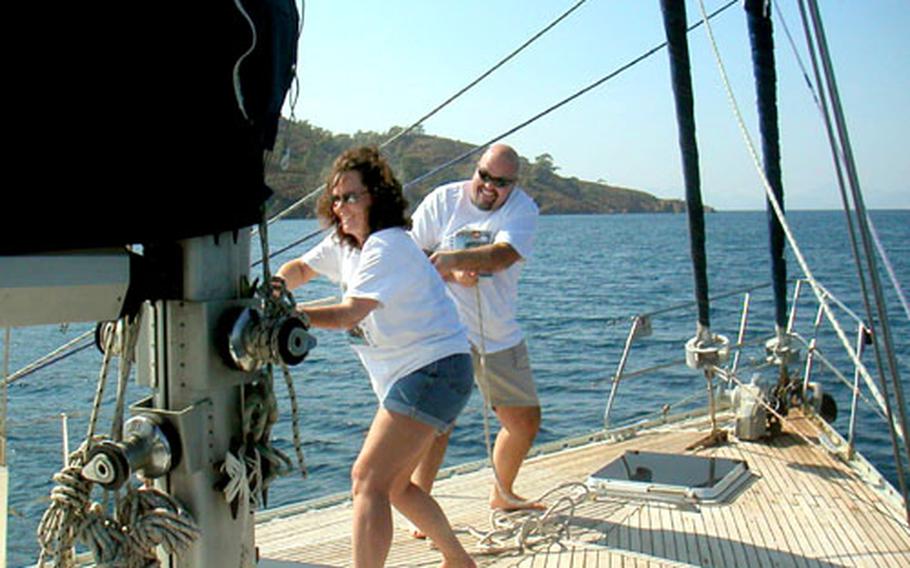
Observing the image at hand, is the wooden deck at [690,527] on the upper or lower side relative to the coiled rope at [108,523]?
lower

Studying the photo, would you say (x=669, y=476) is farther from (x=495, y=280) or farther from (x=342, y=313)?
(x=342, y=313)

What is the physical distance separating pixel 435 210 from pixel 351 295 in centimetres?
146

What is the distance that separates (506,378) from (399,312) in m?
1.25

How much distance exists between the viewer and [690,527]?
14.6 feet

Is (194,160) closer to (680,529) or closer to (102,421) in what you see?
(680,529)

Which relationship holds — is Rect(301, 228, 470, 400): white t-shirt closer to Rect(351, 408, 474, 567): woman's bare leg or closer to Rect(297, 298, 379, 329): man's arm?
Rect(297, 298, 379, 329): man's arm

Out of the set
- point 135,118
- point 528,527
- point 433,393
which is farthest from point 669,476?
point 135,118

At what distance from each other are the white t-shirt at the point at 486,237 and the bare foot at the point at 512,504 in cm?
70

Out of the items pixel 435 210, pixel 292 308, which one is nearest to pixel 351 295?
pixel 292 308

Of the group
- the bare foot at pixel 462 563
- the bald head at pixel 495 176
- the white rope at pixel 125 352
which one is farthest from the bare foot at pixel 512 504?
the white rope at pixel 125 352

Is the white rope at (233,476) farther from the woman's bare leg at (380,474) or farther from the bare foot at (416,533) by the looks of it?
the bare foot at (416,533)

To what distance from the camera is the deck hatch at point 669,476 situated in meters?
4.84

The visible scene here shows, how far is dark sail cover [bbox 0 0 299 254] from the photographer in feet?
5.78

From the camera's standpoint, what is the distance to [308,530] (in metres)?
4.58
